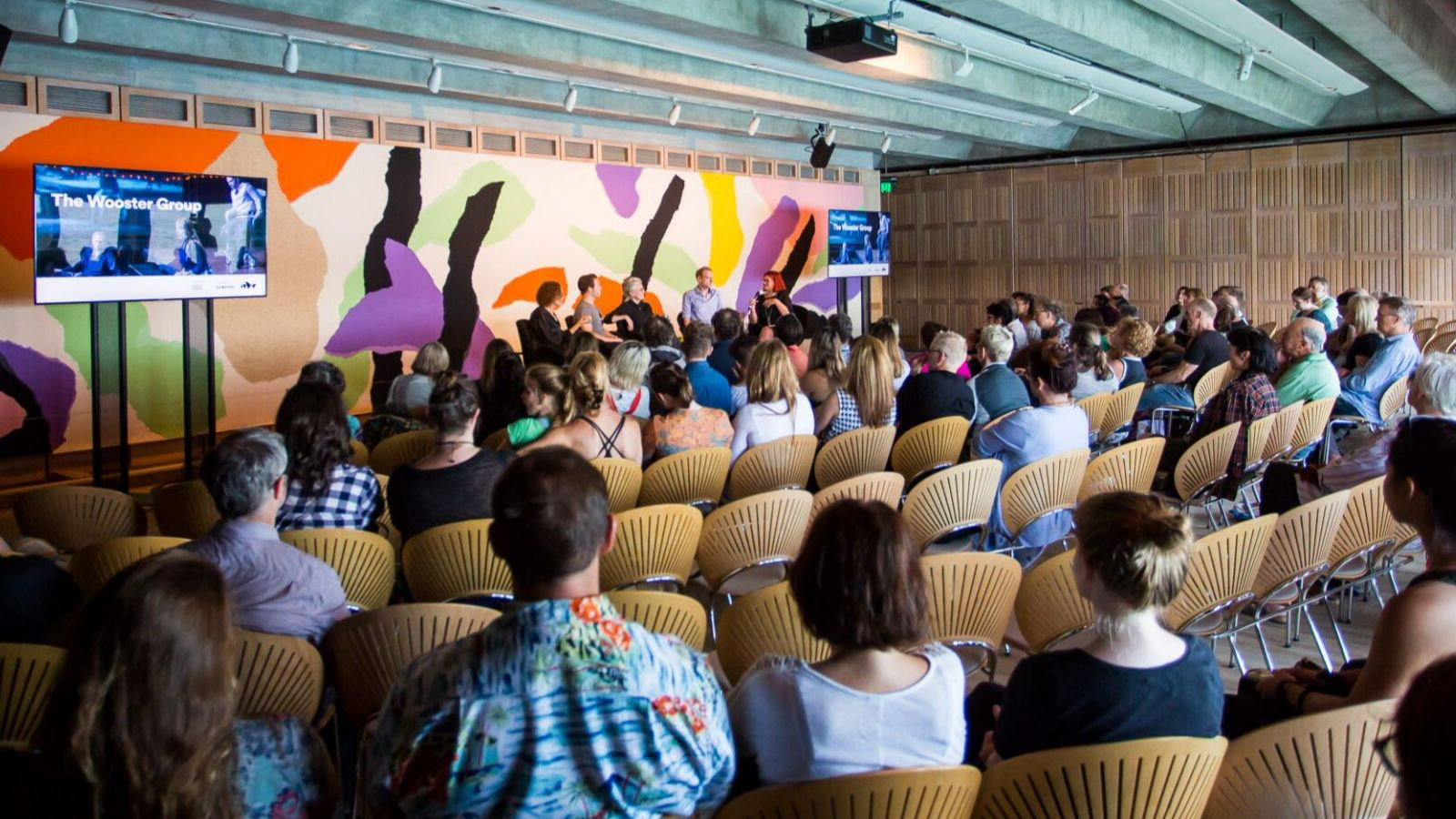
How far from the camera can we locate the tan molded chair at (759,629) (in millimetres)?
2811

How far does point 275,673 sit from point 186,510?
7.51ft

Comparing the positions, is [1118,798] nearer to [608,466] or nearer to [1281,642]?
[608,466]

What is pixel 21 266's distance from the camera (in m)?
8.65

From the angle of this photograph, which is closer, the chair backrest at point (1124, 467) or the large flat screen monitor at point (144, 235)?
the chair backrest at point (1124, 467)

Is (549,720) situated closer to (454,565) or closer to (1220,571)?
(454,565)

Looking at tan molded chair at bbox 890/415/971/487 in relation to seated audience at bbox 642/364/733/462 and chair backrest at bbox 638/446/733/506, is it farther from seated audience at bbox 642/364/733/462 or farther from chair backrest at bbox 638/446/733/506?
chair backrest at bbox 638/446/733/506

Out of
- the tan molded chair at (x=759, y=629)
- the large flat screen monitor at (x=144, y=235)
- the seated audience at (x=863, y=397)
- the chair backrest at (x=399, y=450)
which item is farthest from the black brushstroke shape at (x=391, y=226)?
the tan molded chair at (x=759, y=629)

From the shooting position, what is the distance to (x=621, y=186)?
13.5m

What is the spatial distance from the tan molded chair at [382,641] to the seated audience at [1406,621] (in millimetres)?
1907

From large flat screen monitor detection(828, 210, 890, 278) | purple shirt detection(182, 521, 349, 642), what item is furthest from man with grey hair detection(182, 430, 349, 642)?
large flat screen monitor detection(828, 210, 890, 278)

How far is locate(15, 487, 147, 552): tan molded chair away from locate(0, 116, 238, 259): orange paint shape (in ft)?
14.8

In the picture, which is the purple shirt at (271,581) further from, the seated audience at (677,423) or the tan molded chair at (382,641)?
the seated audience at (677,423)

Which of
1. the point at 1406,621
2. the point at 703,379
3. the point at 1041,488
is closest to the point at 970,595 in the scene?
the point at 1406,621

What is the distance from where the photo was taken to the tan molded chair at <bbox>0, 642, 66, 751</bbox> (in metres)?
2.40
